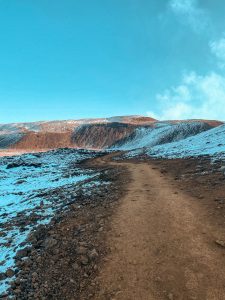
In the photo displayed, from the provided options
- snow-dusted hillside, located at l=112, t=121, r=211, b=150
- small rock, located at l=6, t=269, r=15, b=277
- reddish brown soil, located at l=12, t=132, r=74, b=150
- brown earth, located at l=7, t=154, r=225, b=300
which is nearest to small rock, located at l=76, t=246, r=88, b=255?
brown earth, located at l=7, t=154, r=225, b=300

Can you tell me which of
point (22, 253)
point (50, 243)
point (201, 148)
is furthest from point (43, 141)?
point (22, 253)

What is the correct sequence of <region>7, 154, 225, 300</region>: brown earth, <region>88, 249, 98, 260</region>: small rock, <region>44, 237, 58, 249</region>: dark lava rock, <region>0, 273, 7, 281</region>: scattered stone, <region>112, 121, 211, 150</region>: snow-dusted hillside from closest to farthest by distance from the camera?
<region>7, 154, 225, 300</region>: brown earth → <region>0, 273, 7, 281</region>: scattered stone → <region>88, 249, 98, 260</region>: small rock → <region>44, 237, 58, 249</region>: dark lava rock → <region>112, 121, 211, 150</region>: snow-dusted hillside

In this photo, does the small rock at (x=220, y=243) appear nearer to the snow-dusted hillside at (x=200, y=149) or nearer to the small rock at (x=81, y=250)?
the small rock at (x=81, y=250)

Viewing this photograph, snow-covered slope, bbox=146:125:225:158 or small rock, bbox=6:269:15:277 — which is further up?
Result: snow-covered slope, bbox=146:125:225:158

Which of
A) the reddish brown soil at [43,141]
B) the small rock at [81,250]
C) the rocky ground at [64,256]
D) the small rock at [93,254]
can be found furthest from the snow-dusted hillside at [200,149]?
the reddish brown soil at [43,141]

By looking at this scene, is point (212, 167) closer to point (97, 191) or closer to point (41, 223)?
point (97, 191)

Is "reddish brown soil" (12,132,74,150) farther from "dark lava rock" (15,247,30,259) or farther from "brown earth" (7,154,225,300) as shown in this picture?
"dark lava rock" (15,247,30,259)

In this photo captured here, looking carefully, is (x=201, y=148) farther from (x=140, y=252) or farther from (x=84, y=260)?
(x=84, y=260)

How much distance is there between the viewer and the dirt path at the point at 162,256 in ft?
24.7

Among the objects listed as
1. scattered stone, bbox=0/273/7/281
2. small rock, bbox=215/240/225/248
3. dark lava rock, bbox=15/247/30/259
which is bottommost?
scattered stone, bbox=0/273/7/281

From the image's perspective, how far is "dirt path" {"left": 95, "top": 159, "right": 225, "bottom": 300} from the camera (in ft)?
24.7

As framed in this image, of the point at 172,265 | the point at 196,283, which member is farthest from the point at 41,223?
the point at 196,283

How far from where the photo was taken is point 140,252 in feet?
31.3

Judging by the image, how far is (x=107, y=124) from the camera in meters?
166
